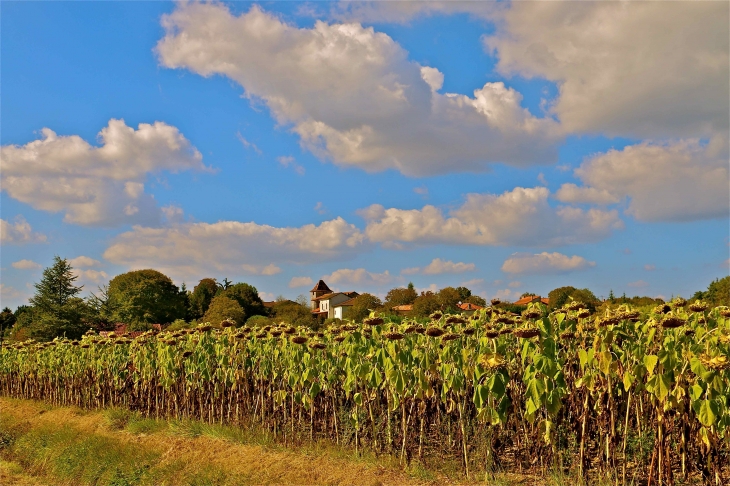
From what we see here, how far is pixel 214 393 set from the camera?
465 inches

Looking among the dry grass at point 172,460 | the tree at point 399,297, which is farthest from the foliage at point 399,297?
the dry grass at point 172,460

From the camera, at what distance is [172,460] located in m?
9.79

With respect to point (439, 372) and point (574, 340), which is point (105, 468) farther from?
point (574, 340)

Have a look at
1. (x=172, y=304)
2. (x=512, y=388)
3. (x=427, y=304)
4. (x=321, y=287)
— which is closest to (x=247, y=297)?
(x=172, y=304)

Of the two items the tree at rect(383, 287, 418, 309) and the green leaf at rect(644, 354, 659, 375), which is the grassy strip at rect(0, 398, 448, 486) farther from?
the tree at rect(383, 287, 418, 309)

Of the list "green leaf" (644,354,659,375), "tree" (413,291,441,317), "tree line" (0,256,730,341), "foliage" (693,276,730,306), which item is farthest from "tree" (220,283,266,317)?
"green leaf" (644,354,659,375)

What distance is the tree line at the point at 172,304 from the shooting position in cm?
3294

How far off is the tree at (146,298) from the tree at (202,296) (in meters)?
2.45

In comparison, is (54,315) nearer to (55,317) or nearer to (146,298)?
(55,317)

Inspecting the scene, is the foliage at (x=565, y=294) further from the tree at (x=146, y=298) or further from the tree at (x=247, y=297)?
the tree at (x=247, y=297)

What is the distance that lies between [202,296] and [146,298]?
13669 millimetres

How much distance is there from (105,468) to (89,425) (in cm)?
456

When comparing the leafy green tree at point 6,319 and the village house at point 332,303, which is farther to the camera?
the village house at point 332,303

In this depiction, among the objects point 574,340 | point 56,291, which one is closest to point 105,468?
point 574,340
